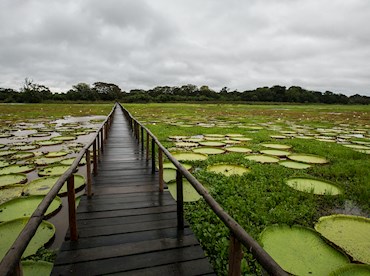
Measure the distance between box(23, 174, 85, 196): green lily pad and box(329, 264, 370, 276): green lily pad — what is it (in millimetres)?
4096

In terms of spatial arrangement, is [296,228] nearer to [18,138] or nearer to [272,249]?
[272,249]

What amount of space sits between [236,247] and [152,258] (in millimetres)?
1052

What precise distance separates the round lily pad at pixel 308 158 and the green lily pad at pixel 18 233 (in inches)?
226

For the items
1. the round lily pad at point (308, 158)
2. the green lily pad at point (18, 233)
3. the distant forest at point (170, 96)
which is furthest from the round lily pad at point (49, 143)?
the distant forest at point (170, 96)

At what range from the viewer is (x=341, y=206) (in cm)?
404

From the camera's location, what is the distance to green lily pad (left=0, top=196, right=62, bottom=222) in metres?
3.63

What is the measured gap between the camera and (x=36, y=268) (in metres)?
2.50

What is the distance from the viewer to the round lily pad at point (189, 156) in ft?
22.0

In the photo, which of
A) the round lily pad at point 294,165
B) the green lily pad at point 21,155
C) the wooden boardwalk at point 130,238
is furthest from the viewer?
the green lily pad at point 21,155

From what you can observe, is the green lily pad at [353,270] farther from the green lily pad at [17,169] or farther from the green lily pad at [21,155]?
the green lily pad at [21,155]

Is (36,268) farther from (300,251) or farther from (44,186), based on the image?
(300,251)

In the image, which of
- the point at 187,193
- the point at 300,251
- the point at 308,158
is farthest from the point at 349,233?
the point at 308,158

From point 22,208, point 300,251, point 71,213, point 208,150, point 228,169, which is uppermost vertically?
point 71,213

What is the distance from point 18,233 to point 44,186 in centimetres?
170
